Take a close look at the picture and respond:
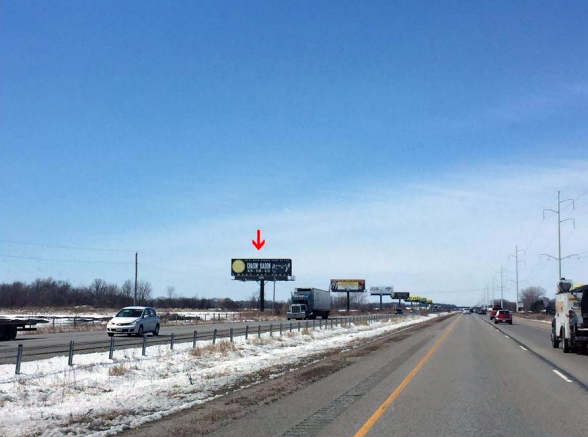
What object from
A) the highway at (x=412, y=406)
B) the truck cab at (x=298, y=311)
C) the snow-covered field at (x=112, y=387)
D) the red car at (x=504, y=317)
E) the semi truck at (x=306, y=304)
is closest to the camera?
the highway at (x=412, y=406)

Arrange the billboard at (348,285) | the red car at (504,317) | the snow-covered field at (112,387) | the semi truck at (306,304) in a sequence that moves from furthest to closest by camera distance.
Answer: the billboard at (348,285) < the semi truck at (306,304) < the red car at (504,317) < the snow-covered field at (112,387)

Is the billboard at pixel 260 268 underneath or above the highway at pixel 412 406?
above

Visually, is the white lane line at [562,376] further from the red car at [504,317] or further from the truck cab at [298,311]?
the truck cab at [298,311]

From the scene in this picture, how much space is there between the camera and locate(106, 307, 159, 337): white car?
33.9m

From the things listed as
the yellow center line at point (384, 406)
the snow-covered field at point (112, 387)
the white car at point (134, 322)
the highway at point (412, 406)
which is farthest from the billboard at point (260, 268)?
the yellow center line at point (384, 406)

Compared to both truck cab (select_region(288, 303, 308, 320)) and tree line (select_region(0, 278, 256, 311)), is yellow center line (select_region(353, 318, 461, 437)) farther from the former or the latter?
tree line (select_region(0, 278, 256, 311))

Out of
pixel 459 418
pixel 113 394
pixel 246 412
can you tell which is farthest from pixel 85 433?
pixel 459 418

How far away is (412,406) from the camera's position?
1202 centimetres

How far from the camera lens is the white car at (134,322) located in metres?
33.9

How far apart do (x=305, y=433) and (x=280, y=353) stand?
16.9 metres

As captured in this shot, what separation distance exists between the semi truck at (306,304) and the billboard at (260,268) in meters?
19.4

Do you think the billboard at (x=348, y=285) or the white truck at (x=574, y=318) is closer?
the white truck at (x=574, y=318)

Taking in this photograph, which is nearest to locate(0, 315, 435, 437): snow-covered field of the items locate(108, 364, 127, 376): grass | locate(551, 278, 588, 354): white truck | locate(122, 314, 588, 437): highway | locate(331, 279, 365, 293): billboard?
locate(108, 364, 127, 376): grass

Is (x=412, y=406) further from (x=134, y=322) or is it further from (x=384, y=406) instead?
(x=134, y=322)
